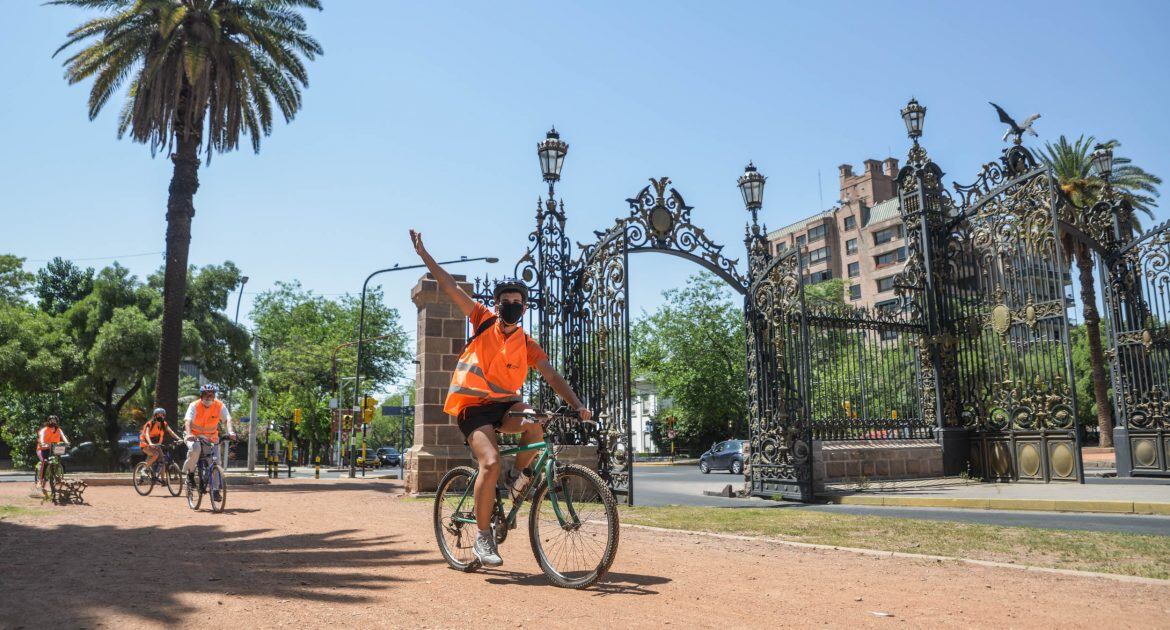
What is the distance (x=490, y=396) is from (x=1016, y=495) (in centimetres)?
950

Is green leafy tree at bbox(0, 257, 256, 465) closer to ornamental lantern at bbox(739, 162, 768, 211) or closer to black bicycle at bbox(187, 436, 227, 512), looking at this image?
black bicycle at bbox(187, 436, 227, 512)

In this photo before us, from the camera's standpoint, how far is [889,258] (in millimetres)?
72125

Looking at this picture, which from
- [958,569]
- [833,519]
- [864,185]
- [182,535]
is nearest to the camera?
[958,569]

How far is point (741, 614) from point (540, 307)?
28.4 feet

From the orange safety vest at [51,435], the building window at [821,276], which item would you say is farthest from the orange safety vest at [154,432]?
the building window at [821,276]

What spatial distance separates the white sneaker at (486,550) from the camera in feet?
16.2

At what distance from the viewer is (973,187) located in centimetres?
1533

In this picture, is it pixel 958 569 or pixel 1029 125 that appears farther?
pixel 1029 125

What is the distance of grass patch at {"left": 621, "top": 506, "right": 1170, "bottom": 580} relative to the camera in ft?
19.2

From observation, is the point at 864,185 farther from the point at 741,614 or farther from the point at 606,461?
the point at 741,614

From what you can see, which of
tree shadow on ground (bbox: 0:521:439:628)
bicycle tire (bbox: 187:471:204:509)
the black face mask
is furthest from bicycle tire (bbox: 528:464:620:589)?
bicycle tire (bbox: 187:471:204:509)

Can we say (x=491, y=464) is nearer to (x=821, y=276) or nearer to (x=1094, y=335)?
(x=1094, y=335)

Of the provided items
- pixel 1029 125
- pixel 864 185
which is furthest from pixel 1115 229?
pixel 864 185

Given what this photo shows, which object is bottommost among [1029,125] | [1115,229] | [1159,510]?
[1159,510]
